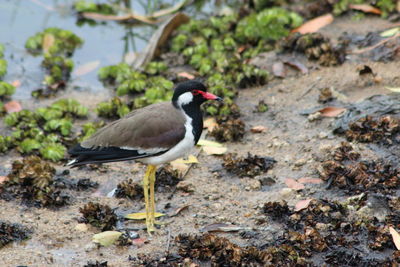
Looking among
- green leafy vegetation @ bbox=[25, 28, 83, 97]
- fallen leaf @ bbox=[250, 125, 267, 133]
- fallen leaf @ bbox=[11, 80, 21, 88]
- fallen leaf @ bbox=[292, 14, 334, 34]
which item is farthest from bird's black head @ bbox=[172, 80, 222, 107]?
fallen leaf @ bbox=[11, 80, 21, 88]

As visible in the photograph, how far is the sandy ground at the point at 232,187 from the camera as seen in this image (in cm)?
552

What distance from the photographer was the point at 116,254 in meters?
5.48

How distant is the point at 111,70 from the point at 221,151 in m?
2.76

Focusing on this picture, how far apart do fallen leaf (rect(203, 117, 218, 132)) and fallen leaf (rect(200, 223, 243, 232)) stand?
6.90 feet

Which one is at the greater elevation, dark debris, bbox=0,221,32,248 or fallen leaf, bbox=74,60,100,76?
fallen leaf, bbox=74,60,100,76

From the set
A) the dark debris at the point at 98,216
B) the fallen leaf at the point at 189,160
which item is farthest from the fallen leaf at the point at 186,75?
the dark debris at the point at 98,216

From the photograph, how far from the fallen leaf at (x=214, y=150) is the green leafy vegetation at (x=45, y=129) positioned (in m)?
1.58

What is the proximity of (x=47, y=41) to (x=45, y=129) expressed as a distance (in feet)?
8.50

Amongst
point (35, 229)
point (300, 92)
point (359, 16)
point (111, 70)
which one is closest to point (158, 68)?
point (111, 70)

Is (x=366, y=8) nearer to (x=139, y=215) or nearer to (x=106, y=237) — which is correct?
(x=139, y=215)

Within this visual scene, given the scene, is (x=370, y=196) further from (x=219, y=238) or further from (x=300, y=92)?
(x=300, y=92)

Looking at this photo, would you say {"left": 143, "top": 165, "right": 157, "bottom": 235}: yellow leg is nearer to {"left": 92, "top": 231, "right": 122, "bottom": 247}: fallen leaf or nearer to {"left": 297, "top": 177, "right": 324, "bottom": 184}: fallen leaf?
{"left": 92, "top": 231, "right": 122, "bottom": 247}: fallen leaf

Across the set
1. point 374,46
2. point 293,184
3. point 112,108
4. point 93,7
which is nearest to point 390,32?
point 374,46

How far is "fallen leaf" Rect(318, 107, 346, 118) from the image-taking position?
7.41m
